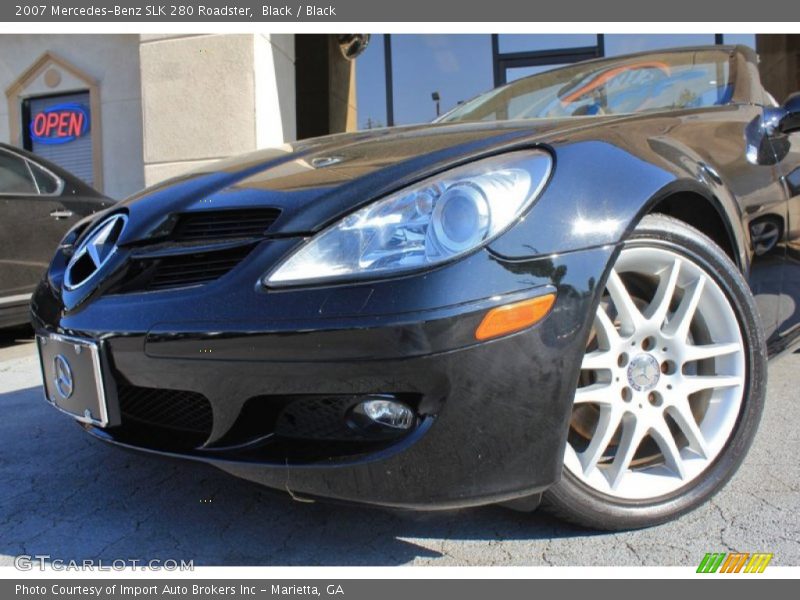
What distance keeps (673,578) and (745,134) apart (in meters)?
1.43

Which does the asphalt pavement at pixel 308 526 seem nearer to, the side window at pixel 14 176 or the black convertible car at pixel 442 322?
the black convertible car at pixel 442 322

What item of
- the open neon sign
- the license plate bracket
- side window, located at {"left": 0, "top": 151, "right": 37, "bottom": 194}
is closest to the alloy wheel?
the license plate bracket

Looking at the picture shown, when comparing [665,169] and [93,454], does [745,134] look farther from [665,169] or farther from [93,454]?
[93,454]

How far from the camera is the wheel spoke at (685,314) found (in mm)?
1719

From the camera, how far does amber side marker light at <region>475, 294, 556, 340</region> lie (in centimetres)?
133

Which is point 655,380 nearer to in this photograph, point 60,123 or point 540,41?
point 540,41

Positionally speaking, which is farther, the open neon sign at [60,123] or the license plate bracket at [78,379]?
the open neon sign at [60,123]

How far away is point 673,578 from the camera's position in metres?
1.51

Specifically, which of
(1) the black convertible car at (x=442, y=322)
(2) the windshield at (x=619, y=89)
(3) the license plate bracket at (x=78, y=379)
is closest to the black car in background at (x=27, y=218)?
(1) the black convertible car at (x=442, y=322)

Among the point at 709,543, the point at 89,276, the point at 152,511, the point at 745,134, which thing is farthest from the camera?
the point at 745,134

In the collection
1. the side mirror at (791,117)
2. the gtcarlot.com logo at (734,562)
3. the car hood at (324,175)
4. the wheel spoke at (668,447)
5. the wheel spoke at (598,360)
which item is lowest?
the gtcarlot.com logo at (734,562)

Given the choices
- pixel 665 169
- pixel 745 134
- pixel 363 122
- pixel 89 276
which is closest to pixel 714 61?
pixel 745 134

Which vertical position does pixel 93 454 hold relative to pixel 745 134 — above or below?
below

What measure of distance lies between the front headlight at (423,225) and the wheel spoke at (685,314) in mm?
570
